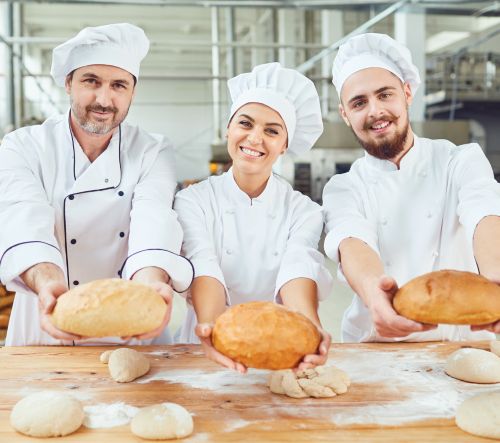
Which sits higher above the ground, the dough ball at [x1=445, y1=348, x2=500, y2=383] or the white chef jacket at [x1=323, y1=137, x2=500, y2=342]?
the white chef jacket at [x1=323, y1=137, x2=500, y2=342]

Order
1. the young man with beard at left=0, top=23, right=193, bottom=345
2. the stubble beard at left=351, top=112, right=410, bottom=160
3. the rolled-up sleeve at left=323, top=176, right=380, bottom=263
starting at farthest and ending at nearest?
1. the stubble beard at left=351, top=112, right=410, bottom=160
2. the rolled-up sleeve at left=323, top=176, right=380, bottom=263
3. the young man with beard at left=0, top=23, right=193, bottom=345

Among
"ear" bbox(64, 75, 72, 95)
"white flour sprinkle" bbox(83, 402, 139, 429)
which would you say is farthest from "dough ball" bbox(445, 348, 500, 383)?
"ear" bbox(64, 75, 72, 95)

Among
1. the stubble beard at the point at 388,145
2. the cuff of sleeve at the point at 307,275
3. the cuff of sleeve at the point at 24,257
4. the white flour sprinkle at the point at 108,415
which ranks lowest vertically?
the white flour sprinkle at the point at 108,415

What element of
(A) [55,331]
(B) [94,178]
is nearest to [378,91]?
(B) [94,178]

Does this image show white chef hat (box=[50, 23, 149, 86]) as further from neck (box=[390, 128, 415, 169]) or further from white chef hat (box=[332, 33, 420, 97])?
neck (box=[390, 128, 415, 169])

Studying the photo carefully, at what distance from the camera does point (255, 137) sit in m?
1.72

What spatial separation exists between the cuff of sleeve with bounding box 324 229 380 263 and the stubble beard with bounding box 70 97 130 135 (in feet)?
2.49

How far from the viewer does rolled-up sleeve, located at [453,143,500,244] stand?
1.61 meters

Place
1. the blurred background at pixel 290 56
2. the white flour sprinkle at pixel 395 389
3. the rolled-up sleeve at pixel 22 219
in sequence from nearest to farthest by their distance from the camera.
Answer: the white flour sprinkle at pixel 395 389, the rolled-up sleeve at pixel 22 219, the blurred background at pixel 290 56

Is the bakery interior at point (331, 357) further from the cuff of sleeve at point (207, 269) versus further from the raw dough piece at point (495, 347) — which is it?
the cuff of sleeve at point (207, 269)

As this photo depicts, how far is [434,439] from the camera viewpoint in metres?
1.07

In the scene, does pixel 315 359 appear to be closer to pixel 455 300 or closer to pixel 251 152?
pixel 455 300

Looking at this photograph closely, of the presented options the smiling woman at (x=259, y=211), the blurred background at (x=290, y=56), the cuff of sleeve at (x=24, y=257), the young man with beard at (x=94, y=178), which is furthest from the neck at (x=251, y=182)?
the blurred background at (x=290, y=56)

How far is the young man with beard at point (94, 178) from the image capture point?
5.23 ft
